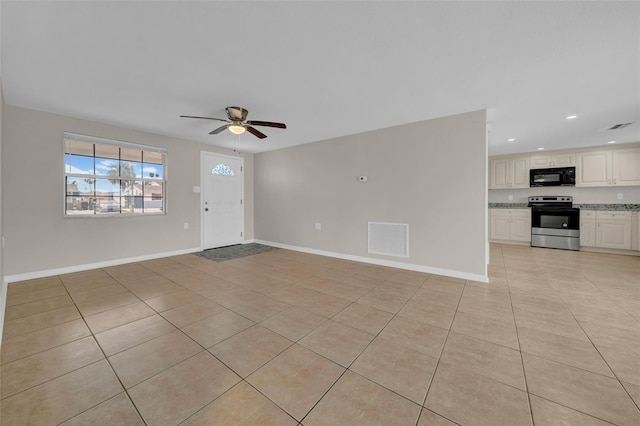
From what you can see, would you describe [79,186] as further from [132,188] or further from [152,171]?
[152,171]

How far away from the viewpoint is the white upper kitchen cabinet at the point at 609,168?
4941 mm

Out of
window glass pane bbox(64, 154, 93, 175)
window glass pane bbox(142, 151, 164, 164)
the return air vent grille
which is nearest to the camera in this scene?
window glass pane bbox(64, 154, 93, 175)

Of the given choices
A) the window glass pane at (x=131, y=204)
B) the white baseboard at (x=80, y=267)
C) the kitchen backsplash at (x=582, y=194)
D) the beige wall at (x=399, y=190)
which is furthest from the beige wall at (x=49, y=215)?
the kitchen backsplash at (x=582, y=194)

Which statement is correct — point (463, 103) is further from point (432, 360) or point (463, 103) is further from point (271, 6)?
point (432, 360)

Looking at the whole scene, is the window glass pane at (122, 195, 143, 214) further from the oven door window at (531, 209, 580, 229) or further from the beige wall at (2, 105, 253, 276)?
the oven door window at (531, 209, 580, 229)

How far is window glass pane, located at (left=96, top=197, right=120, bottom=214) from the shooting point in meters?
4.05

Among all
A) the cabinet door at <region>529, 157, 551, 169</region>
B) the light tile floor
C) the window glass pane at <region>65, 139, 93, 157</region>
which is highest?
the cabinet door at <region>529, 157, 551, 169</region>

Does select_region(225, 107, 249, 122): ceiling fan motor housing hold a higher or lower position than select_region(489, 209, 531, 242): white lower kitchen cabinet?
higher

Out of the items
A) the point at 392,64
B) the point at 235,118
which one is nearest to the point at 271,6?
the point at 392,64

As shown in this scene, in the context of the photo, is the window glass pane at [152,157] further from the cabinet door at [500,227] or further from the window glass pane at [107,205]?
the cabinet door at [500,227]

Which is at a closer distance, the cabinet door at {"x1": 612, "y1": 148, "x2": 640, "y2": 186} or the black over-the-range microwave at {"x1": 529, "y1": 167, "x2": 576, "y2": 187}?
the cabinet door at {"x1": 612, "y1": 148, "x2": 640, "y2": 186}

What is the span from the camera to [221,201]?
5711 mm

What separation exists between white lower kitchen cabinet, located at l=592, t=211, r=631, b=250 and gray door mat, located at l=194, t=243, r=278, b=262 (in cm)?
713

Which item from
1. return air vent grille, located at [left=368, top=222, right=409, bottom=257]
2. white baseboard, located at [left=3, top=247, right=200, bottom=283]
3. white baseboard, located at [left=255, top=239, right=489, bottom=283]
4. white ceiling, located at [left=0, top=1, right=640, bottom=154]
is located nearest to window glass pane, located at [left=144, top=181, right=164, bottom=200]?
white baseboard, located at [left=3, top=247, right=200, bottom=283]
